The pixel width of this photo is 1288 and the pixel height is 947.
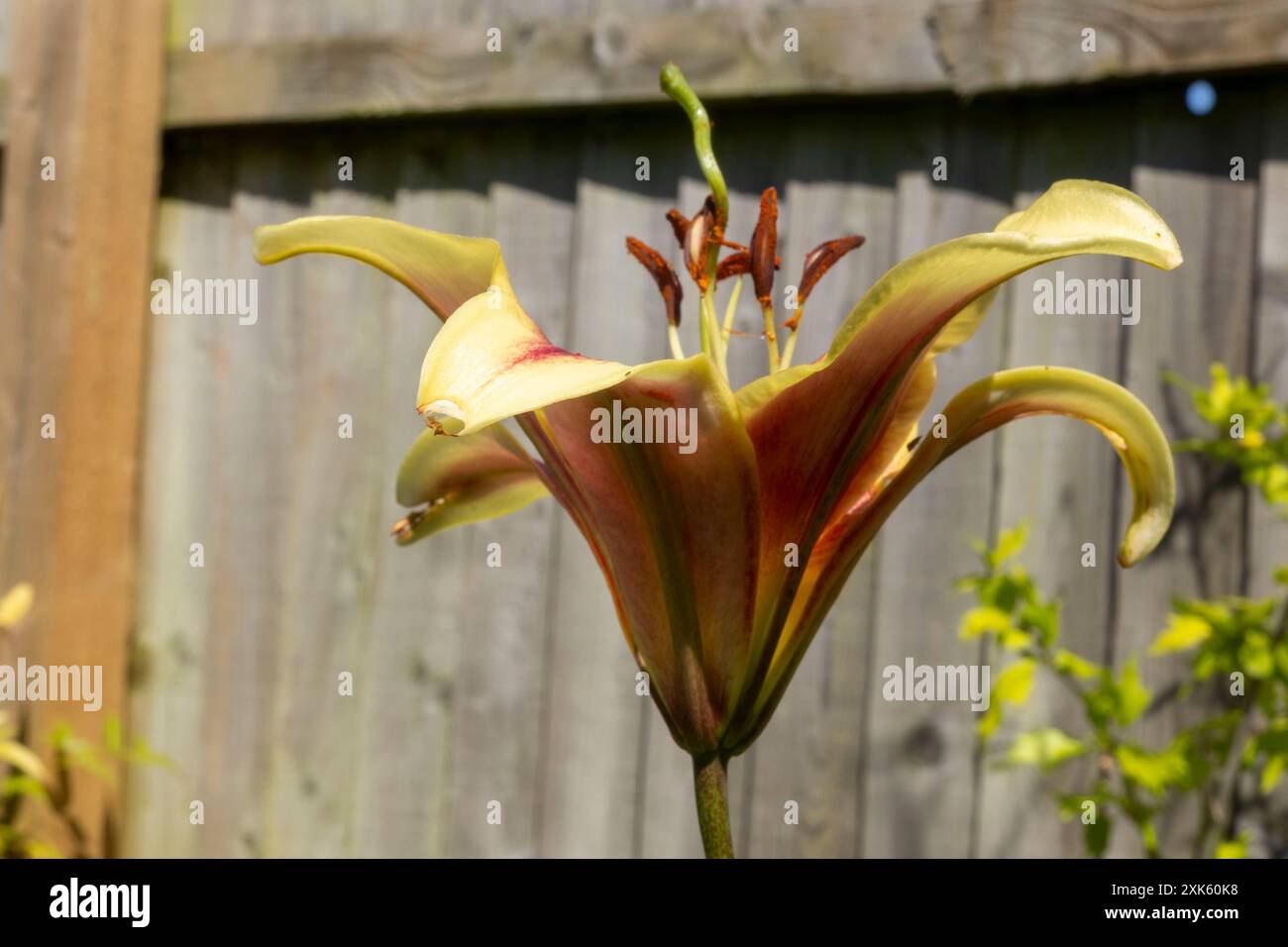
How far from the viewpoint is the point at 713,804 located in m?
0.39

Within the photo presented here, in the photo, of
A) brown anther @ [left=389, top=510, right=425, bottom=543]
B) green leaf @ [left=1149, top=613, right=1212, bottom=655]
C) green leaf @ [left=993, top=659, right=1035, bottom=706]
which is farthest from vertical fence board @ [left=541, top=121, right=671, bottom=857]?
brown anther @ [left=389, top=510, right=425, bottom=543]

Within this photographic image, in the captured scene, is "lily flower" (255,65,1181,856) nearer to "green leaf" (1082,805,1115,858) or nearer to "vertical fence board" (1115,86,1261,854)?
"green leaf" (1082,805,1115,858)

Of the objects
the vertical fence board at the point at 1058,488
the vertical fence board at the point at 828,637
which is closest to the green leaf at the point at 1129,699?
the vertical fence board at the point at 1058,488

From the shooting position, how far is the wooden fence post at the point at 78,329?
1.95m

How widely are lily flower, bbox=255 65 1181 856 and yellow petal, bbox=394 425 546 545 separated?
76 millimetres

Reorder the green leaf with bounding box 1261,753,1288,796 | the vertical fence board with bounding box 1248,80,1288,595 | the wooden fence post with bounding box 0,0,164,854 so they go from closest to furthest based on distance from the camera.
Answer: the green leaf with bounding box 1261,753,1288,796, the vertical fence board with bounding box 1248,80,1288,595, the wooden fence post with bounding box 0,0,164,854

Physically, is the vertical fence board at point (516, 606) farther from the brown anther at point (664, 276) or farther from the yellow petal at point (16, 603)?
the brown anther at point (664, 276)

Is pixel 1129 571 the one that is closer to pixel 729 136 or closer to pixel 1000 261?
pixel 729 136

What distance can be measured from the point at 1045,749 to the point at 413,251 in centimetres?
110

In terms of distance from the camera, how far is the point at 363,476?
1907mm

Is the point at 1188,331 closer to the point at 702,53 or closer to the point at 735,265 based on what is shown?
the point at 702,53

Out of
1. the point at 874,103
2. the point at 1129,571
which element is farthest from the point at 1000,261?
the point at 874,103

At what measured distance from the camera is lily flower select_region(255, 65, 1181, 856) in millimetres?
369

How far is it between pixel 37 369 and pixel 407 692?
77 cm
